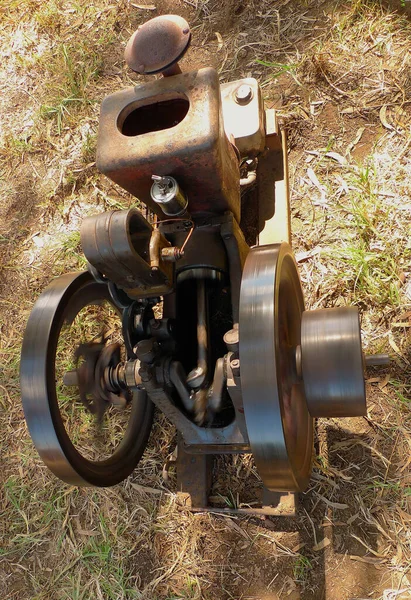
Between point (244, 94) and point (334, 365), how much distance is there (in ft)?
3.55

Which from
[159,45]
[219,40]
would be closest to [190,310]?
[159,45]

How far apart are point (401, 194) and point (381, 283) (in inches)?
13.8

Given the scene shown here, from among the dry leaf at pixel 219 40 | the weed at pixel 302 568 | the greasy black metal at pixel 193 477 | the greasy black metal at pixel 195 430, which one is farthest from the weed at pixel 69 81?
the weed at pixel 302 568

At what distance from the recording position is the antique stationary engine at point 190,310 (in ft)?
4.40

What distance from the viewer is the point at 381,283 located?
185 centimetres

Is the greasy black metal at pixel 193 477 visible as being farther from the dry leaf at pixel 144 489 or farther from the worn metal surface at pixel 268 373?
the worn metal surface at pixel 268 373

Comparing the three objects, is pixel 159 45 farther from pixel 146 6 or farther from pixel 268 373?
pixel 146 6

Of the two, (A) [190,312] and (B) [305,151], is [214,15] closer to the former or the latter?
(B) [305,151]

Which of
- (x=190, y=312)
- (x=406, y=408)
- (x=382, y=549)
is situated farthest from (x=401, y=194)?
(x=382, y=549)

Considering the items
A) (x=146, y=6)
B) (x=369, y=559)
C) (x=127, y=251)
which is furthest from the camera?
(x=146, y=6)

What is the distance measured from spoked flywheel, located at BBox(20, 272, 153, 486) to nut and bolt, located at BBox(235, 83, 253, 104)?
0.83 meters

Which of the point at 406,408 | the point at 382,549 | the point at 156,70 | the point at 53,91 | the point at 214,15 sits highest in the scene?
the point at 214,15

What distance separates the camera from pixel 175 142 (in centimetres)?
144

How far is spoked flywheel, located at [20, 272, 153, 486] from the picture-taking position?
1.49 meters
